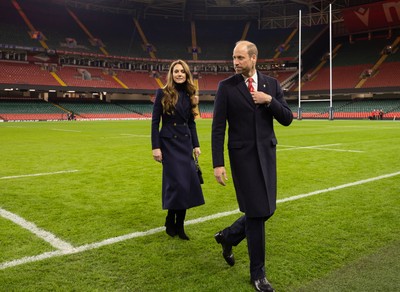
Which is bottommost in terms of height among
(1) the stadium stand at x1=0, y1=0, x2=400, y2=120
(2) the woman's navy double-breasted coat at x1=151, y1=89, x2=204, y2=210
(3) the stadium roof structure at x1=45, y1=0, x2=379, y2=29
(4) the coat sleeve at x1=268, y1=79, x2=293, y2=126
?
(2) the woman's navy double-breasted coat at x1=151, y1=89, x2=204, y2=210

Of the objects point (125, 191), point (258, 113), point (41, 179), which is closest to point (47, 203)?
point (125, 191)

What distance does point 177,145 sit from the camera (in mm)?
4383

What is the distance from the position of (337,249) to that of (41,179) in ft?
19.8

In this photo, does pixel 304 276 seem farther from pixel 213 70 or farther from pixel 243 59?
pixel 213 70

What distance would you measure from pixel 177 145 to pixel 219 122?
1302 millimetres

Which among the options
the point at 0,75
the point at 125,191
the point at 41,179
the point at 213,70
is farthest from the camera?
the point at 213,70

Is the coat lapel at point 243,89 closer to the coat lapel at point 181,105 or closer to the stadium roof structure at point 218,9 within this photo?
the coat lapel at point 181,105

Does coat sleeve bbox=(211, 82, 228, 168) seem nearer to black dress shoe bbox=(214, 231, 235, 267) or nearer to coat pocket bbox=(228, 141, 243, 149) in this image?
coat pocket bbox=(228, 141, 243, 149)

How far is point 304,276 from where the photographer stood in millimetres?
3320

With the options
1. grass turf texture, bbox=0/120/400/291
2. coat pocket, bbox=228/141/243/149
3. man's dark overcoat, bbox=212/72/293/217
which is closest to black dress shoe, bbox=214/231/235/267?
grass turf texture, bbox=0/120/400/291

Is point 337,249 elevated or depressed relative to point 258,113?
depressed

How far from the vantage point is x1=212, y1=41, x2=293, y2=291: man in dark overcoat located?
3084 millimetres

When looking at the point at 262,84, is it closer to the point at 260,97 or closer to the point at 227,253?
the point at 260,97

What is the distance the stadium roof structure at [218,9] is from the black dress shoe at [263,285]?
58933 mm
